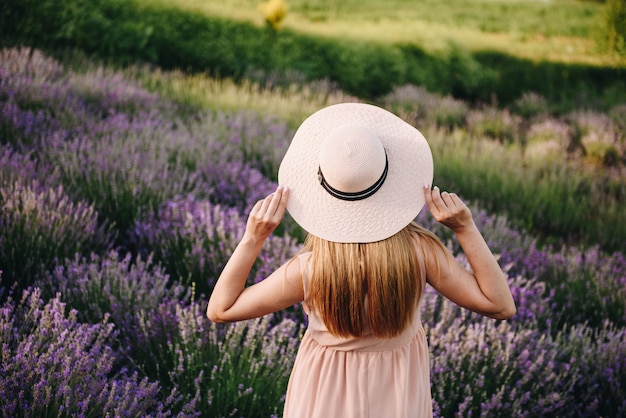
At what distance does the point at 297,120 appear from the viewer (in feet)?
20.2

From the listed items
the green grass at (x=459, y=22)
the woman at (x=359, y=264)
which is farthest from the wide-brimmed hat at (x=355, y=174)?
the green grass at (x=459, y=22)

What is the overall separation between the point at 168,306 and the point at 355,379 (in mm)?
1206

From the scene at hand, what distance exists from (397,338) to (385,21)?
11803mm

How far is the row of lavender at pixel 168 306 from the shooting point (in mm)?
2055

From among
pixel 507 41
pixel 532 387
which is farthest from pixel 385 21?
pixel 532 387

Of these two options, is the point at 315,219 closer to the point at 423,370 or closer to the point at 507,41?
the point at 423,370

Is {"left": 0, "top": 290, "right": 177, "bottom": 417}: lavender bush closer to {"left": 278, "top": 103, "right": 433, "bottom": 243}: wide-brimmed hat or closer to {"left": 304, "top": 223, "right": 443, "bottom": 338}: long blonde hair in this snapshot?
{"left": 304, "top": 223, "right": 443, "bottom": 338}: long blonde hair

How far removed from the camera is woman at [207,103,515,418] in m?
1.44

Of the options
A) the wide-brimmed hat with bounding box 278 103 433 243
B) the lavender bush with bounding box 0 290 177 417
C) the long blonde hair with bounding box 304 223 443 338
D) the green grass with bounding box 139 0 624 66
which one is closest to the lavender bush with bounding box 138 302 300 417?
the lavender bush with bounding box 0 290 177 417

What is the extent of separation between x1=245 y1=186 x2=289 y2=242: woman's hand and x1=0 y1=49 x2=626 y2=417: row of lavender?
801mm

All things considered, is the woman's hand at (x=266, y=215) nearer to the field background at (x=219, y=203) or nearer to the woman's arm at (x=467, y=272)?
the woman's arm at (x=467, y=272)

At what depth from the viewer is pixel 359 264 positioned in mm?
1467

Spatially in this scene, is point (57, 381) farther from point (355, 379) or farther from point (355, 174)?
point (355, 174)

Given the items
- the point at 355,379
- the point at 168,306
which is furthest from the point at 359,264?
the point at 168,306
